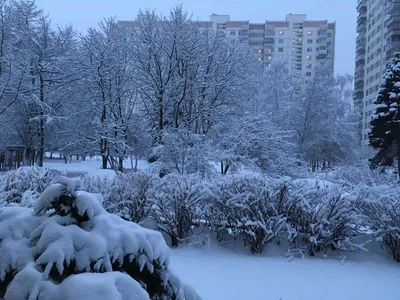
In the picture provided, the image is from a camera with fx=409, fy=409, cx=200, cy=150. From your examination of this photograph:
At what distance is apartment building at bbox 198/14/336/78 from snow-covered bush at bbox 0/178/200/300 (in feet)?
283

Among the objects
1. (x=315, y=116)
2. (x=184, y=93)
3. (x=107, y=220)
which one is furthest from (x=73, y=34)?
(x=107, y=220)

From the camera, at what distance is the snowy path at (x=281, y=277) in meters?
5.14

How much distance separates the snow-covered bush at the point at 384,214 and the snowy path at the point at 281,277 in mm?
345

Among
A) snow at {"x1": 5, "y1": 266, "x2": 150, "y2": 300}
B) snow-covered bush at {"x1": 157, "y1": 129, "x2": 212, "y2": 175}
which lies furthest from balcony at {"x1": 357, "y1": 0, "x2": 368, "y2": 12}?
snow at {"x1": 5, "y1": 266, "x2": 150, "y2": 300}

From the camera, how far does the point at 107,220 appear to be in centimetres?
224

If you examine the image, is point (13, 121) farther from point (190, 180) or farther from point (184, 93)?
point (190, 180)

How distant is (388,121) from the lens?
931 inches

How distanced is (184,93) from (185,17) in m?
4.12

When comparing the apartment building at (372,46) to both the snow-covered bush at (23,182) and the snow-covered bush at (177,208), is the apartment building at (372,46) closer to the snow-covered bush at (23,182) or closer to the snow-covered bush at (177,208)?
the snow-covered bush at (177,208)

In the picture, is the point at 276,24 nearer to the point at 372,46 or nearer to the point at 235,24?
the point at 235,24

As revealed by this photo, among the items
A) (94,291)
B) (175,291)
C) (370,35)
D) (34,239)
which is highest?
(370,35)

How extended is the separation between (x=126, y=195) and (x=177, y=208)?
3.46 ft

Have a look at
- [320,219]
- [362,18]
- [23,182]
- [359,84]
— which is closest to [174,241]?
[320,219]

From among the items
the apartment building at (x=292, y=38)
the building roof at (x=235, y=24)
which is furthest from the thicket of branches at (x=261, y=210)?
the building roof at (x=235, y=24)
